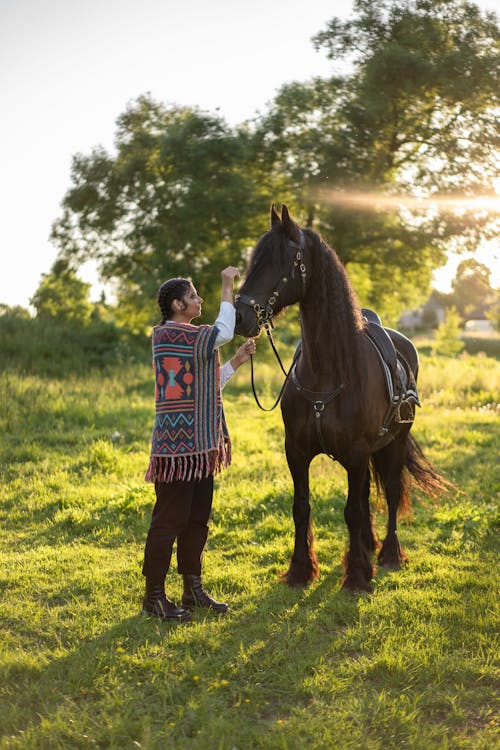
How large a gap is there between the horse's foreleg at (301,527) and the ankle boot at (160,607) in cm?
99

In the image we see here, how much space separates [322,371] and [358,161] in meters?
16.4

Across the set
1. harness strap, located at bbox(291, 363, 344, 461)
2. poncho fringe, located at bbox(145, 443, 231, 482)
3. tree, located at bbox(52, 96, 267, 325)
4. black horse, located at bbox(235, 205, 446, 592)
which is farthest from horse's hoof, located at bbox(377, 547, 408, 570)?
tree, located at bbox(52, 96, 267, 325)

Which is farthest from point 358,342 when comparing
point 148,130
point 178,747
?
point 148,130

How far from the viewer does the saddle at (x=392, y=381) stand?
16.8 feet

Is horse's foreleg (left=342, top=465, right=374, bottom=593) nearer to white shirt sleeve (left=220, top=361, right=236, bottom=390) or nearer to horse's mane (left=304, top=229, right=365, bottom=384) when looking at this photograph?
horse's mane (left=304, top=229, right=365, bottom=384)

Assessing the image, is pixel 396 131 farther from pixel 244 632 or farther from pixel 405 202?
pixel 244 632

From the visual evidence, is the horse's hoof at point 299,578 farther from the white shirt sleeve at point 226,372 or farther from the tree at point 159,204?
the tree at point 159,204

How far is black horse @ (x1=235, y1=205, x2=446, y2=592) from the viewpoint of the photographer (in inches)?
164

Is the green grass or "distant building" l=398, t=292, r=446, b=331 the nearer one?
the green grass

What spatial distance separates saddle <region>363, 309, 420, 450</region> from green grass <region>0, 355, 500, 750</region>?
3.94 ft

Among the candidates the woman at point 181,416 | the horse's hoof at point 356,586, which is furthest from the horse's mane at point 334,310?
the horse's hoof at point 356,586

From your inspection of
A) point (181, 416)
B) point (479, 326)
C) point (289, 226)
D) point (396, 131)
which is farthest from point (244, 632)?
point (479, 326)

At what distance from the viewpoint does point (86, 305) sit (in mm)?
38688

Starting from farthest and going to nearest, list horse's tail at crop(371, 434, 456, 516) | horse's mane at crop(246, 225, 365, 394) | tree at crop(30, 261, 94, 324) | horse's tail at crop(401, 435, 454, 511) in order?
tree at crop(30, 261, 94, 324) → horse's tail at crop(401, 435, 454, 511) → horse's tail at crop(371, 434, 456, 516) → horse's mane at crop(246, 225, 365, 394)
